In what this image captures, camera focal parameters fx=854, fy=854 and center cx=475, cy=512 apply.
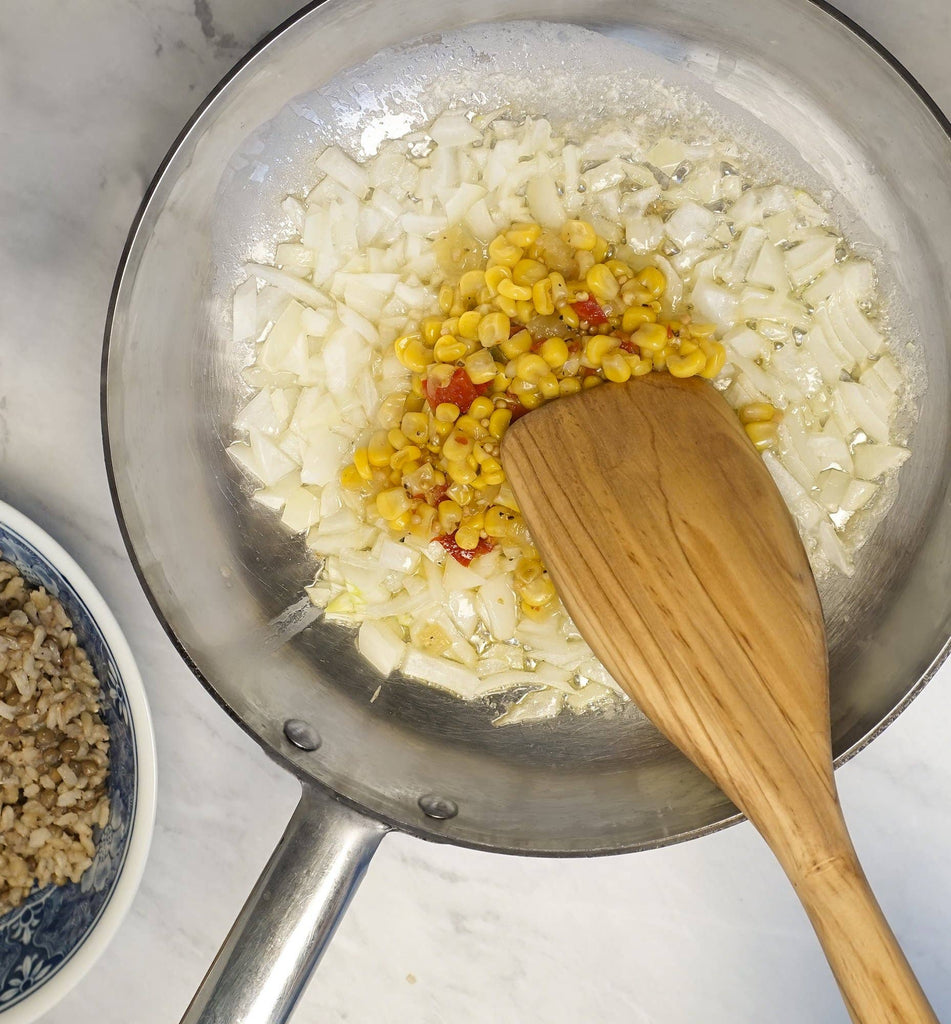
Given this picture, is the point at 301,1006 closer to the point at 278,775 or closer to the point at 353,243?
the point at 278,775

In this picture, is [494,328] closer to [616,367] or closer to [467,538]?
[616,367]

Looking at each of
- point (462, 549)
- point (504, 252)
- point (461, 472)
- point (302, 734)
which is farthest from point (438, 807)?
point (504, 252)

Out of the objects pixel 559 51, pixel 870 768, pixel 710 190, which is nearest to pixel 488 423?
pixel 710 190

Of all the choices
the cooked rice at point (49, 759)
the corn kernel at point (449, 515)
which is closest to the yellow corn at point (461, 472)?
the corn kernel at point (449, 515)

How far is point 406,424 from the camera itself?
133cm

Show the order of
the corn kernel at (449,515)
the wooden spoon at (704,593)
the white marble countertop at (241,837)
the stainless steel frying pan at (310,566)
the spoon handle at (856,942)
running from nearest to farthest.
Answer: the spoon handle at (856,942), the wooden spoon at (704,593), the stainless steel frying pan at (310,566), the corn kernel at (449,515), the white marble countertop at (241,837)

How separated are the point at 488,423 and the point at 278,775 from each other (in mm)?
750

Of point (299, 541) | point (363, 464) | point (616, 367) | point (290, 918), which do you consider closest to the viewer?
point (290, 918)

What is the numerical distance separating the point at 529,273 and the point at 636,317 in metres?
0.17

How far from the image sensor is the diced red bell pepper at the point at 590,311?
129cm

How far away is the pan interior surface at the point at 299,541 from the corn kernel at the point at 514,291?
1.24ft

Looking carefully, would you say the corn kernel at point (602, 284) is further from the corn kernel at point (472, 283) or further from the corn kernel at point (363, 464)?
the corn kernel at point (363, 464)

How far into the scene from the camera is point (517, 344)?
1279mm

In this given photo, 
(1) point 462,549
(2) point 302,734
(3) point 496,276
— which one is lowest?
(2) point 302,734
